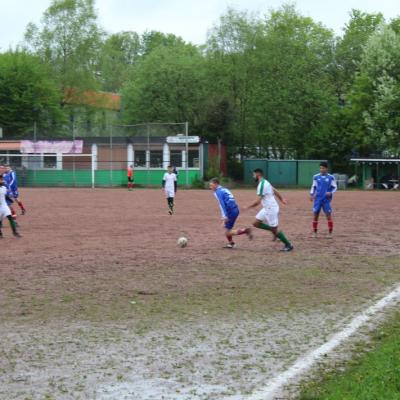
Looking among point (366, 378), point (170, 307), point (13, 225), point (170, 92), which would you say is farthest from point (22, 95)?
point (366, 378)

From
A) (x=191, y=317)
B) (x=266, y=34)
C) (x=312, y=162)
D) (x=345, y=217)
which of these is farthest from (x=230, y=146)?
(x=191, y=317)

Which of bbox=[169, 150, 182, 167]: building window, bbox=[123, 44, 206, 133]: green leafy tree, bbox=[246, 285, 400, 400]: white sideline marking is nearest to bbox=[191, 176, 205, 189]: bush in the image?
bbox=[169, 150, 182, 167]: building window

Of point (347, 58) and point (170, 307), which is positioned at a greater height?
point (347, 58)

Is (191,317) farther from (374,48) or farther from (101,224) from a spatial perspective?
(374,48)

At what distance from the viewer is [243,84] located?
197 feet

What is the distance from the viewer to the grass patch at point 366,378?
17.3ft

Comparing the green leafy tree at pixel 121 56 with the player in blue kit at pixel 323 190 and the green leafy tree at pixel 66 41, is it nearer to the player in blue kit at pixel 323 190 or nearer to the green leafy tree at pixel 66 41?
the green leafy tree at pixel 66 41

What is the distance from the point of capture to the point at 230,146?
58.1m

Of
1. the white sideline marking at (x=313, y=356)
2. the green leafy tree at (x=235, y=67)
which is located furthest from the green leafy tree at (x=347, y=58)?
the white sideline marking at (x=313, y=356)

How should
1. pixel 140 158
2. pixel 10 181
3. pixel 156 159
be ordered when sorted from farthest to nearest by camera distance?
pixel 140 158 → pixel 156 159 → pixel 10 181

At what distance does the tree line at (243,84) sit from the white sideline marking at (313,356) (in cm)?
4288

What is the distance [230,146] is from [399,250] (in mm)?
43742

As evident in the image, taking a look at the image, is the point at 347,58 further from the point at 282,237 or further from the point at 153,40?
the point at 282,237

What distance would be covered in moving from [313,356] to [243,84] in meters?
54.5
